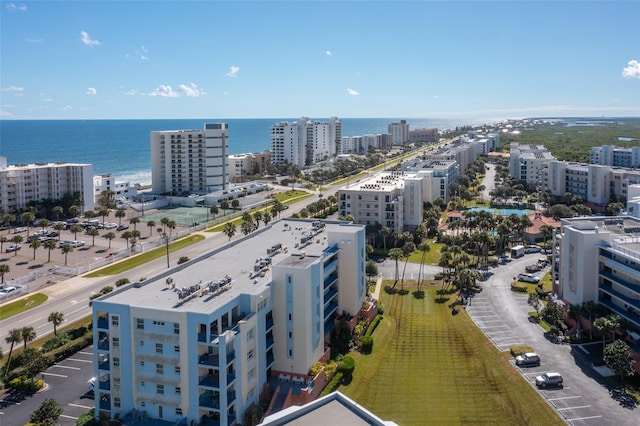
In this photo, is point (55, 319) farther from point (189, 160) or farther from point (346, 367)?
point (189, 160)

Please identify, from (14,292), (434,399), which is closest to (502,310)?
(434,399)

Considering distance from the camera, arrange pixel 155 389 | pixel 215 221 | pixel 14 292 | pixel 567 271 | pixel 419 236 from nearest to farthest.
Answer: pixel 155 389 → pixel 567 271 → pixel 14 292 → pixel 419 236 → pixel 215 221

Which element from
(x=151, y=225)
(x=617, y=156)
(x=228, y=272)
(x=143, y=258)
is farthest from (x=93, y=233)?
(x=617, y=156)

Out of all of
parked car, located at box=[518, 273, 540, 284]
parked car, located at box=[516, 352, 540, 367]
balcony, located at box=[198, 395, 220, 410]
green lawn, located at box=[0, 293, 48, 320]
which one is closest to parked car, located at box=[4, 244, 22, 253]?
green lawn, located at box=[0, 293, 48, 320]

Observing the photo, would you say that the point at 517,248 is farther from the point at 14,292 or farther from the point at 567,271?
the point at 14,292

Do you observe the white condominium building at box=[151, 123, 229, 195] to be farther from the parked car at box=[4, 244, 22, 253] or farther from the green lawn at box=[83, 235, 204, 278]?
the parked car at box=[4, 244, 22, 253]
